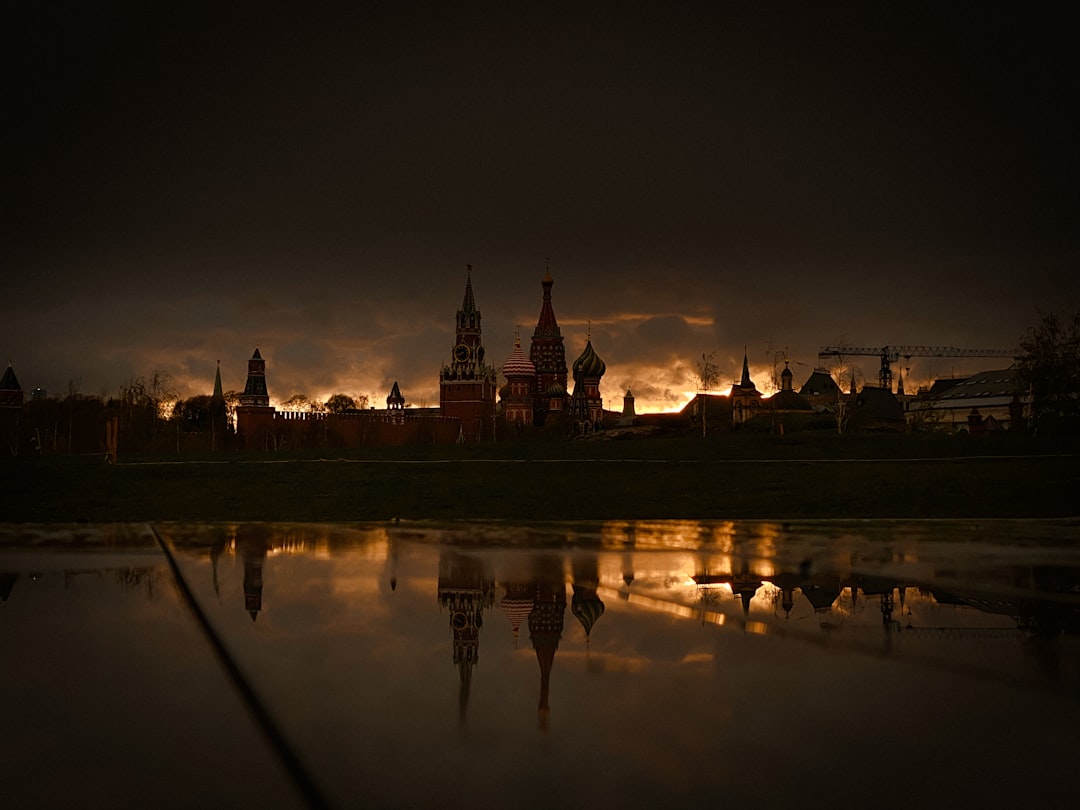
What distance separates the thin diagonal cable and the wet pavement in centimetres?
1

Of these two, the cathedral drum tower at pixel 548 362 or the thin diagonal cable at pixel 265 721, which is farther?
the cathedral drum tower at pixel 548 362

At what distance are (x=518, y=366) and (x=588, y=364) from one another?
63.7 ft

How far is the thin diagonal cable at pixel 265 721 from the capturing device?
288 cm

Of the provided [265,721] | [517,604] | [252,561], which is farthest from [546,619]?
[252,561]

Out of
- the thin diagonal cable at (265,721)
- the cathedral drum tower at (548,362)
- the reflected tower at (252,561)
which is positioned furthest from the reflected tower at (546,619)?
the cathedral drum tower at (548,362)

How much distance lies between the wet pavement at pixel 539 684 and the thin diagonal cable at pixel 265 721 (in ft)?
0.05

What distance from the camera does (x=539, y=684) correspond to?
4109 millimetres

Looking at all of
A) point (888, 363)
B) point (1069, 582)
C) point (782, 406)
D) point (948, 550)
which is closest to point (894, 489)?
point (948, 550)

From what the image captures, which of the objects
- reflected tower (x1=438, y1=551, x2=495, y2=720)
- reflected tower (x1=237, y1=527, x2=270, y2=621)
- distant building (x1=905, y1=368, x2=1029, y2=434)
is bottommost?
reflected tower (x1=237, y1=527, x2=270, y2=621)

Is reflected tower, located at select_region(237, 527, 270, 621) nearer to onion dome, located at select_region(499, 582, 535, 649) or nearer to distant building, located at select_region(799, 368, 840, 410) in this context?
onion dome, located at select_region(499, 582, 535, 649)

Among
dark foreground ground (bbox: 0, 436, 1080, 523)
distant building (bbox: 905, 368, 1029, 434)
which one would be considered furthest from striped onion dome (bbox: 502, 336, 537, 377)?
dark foreground ground (bbox: 0, 436, 1080, 523)

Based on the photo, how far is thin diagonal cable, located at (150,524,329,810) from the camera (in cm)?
288

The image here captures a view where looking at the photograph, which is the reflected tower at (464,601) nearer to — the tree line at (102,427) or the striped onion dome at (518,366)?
the tree line at (102,427)

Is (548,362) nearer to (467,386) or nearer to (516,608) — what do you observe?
(467,386)
